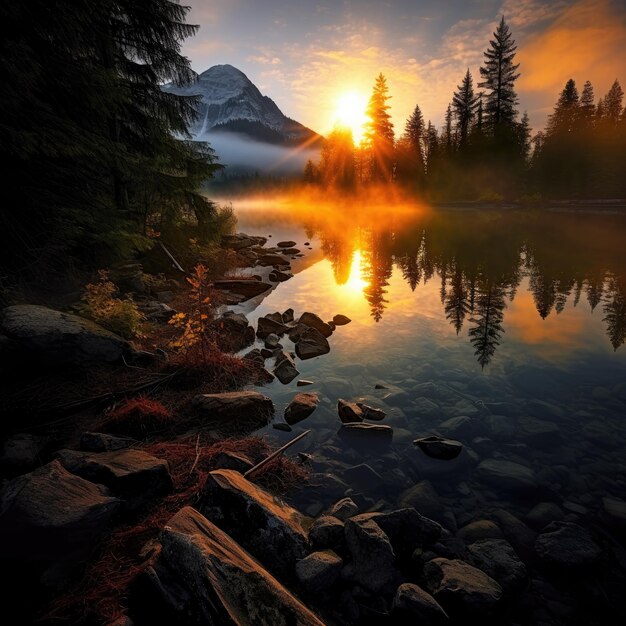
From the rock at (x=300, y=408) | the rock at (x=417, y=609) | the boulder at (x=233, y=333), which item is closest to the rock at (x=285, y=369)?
the rock at (x=300, y=408)

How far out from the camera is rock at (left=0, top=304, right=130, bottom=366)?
5.63 meters

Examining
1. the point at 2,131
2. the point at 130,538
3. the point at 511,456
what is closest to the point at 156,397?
the point at 130,538

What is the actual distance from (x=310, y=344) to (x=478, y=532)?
607 cm

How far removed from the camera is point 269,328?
10.8m

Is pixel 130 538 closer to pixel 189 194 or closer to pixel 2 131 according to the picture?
pixel 2 131

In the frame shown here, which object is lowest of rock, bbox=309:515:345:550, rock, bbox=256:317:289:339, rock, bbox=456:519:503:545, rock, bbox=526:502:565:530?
rock, bbox=526:502:565:530

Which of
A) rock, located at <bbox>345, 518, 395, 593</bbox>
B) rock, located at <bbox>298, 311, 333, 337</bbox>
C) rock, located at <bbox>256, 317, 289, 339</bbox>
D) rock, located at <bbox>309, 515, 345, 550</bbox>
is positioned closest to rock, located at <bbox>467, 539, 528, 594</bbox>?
rock, located at <bbox>345, 518, 395, 593</bbox>

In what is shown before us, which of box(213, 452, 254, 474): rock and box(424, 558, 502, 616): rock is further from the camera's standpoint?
box(213, 452, 254, 474): rock

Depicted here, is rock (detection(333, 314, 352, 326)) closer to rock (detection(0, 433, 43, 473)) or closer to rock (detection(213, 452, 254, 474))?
rock (detection(213, 452, 254, 474))

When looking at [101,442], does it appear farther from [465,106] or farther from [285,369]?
[465,106]

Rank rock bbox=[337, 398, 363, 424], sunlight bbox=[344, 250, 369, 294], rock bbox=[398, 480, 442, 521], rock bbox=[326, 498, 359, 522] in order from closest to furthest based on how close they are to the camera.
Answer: rock bbox=[326, 498, 359, 522] → rock bbox=[398, 480, 442, 521] → rock bbox=[337, 398, 363, 424] → sunlight bbox=[344, 250, 369, 294]

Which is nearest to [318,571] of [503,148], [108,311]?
[108,311]

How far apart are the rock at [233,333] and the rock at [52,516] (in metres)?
5.93

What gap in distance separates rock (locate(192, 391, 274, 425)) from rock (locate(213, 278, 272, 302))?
896cm
